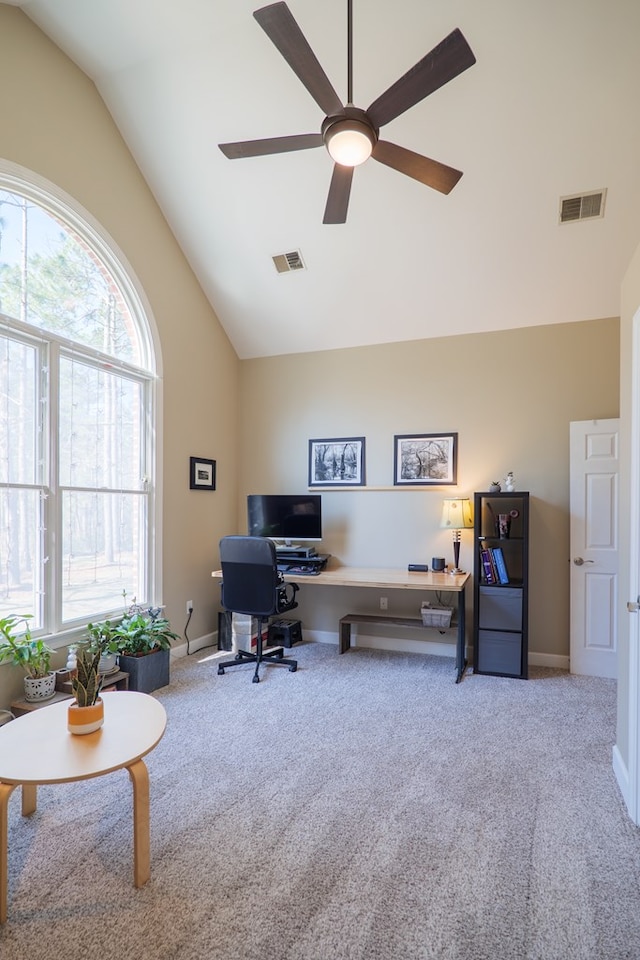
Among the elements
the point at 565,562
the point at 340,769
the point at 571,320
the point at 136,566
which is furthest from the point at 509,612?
the point at 136,566

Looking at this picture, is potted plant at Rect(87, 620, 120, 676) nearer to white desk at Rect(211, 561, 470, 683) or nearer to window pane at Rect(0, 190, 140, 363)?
white desk at Rect(211, 561, 470, 683)

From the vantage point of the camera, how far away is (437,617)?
164 inches

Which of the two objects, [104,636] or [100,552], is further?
[100,552]

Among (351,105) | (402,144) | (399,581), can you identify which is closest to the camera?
(351,105)

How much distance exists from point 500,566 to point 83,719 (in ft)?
10.3

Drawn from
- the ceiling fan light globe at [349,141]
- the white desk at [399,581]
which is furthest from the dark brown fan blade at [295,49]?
the white desk at [399,581]

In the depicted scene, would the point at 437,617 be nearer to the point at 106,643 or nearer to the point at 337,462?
the point at 337,462

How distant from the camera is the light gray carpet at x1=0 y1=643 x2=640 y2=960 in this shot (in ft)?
5.12

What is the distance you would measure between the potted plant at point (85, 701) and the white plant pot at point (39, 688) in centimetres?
117

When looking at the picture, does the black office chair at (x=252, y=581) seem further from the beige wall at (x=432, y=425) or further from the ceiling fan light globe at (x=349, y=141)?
the ceiling fan light globe at (x=349, y=141)

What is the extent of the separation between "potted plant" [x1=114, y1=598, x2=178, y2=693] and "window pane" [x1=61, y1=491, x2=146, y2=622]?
0.73 ft

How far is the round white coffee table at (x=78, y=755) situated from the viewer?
5.44ft

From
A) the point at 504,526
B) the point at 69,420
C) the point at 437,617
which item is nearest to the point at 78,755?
the point at 69,420

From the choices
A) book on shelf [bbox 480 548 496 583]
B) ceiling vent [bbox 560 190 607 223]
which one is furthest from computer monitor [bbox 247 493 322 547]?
ceiling vent [bbox 560 190 607 223]
